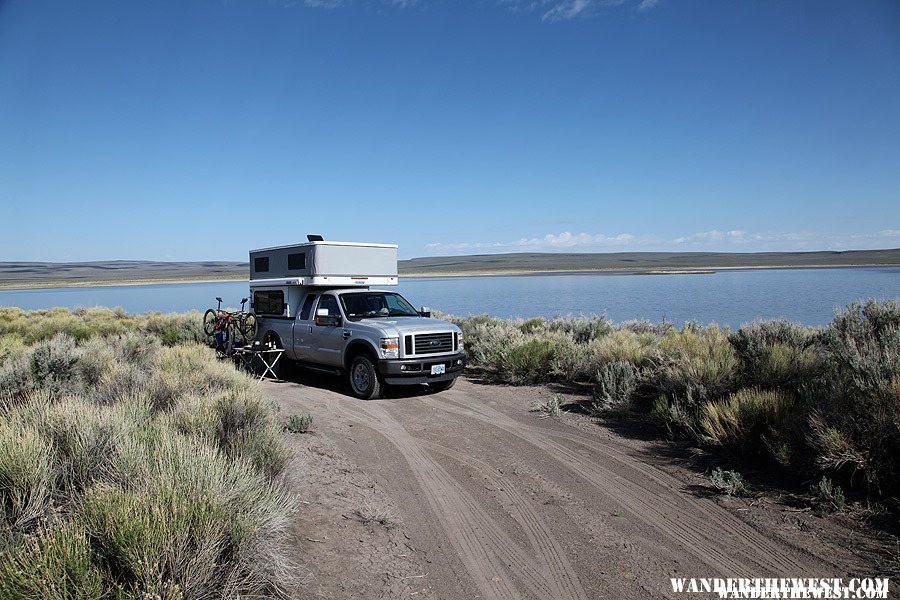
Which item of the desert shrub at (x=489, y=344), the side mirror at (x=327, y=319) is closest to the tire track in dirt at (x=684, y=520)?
the side mirror at (x=327, y=319)

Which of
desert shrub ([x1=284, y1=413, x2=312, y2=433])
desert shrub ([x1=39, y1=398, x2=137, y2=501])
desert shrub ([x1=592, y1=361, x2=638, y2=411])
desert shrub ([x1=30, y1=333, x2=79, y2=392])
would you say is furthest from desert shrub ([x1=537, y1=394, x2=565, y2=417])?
desert shrub ([x1=30, y1=333, x2=79, y2=392])

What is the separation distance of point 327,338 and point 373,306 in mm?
1156

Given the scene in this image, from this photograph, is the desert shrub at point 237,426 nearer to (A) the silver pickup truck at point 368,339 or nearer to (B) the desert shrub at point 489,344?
(A) the silver pickup truck at point 368,339

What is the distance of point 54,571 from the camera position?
2.78 meters

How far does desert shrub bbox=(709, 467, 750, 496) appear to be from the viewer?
5.57 meters

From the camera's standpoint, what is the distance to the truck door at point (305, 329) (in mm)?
11992

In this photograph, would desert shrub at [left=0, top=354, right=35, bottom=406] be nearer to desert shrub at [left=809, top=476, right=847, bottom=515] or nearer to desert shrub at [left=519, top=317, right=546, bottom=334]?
desert shrub at [left=809, top=476, right=847, bottom=515]

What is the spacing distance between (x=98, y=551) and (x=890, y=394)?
256 inches

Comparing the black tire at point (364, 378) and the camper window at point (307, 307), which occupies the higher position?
the camper window at point (307, 307)

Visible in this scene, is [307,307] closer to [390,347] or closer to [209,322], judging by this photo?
[390,347]

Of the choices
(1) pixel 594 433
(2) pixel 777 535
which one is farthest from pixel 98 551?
(1) pixel 594 433

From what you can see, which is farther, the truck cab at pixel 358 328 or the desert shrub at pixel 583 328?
the desert shrub at pixel 583 328

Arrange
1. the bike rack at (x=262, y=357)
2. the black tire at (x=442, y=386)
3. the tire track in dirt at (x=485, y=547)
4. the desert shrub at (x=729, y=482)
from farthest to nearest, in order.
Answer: the bike rack at (x=262, y=357)
the black tire at (x=442, y=386)
the desert shrub at (x=729, y=482)
the tire track in dirt at (x=485, y=547)

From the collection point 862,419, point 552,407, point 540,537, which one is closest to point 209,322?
point 552,407
